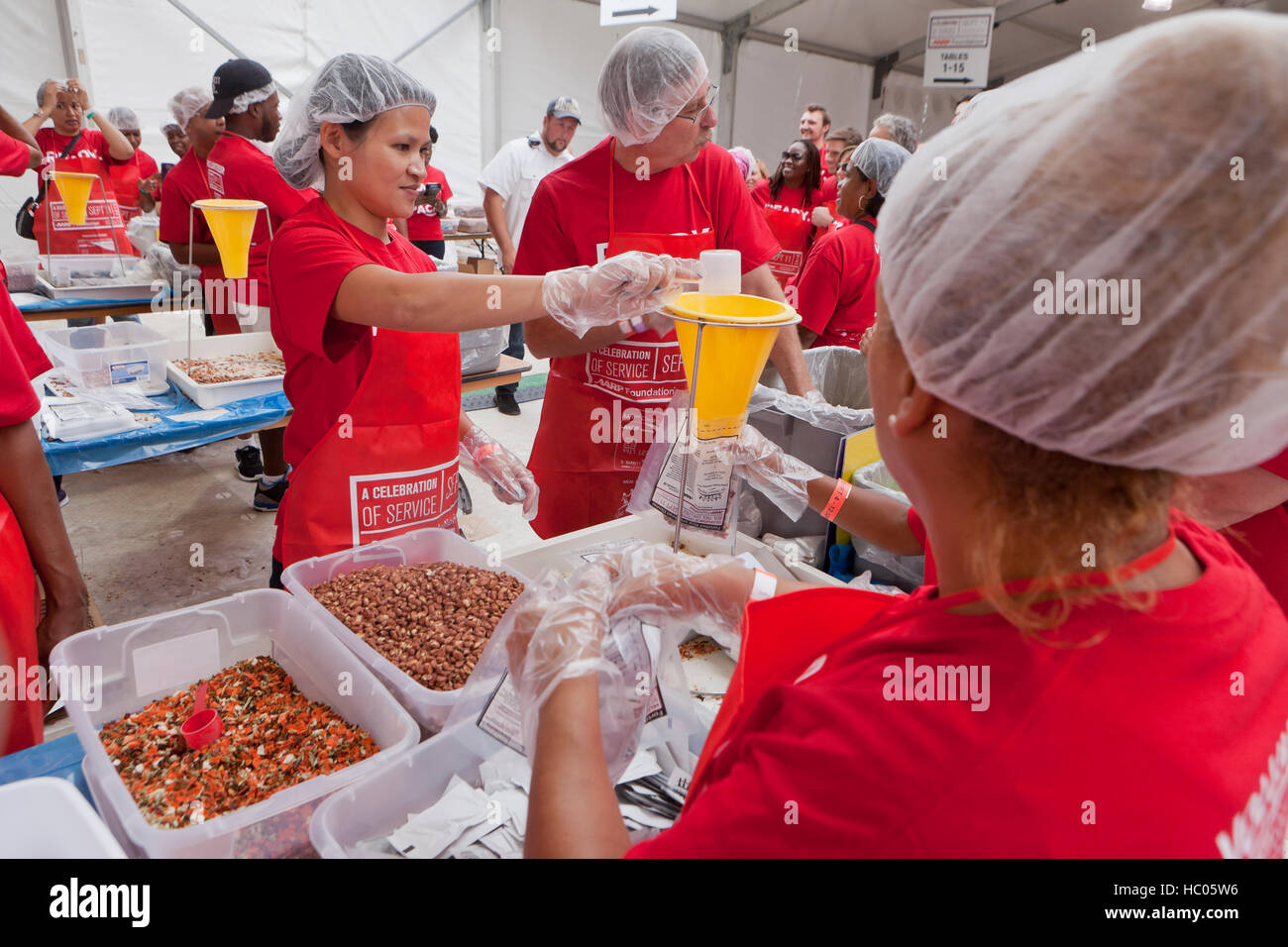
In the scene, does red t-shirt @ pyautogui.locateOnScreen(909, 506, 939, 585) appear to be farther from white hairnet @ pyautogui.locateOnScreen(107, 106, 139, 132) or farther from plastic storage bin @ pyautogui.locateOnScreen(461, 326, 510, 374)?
white hairnet @ pyautogui.locateOnScreen(107, 106, 139, 132)

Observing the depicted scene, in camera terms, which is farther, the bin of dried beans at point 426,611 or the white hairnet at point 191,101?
the white hairnet at point 191,101

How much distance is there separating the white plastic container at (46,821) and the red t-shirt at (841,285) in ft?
9.68

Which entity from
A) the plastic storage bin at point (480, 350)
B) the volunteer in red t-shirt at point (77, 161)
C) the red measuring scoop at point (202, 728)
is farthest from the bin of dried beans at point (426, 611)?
the volunteer in red t-shirt at point (77, 161)

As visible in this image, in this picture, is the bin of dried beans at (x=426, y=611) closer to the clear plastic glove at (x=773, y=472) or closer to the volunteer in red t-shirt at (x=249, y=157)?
the clear plastic glove at (x=773, y=472)

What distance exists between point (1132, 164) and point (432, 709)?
44.1 inches

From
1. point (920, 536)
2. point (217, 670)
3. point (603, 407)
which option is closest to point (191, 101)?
point (603, 407)

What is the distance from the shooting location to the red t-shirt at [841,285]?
3.26m

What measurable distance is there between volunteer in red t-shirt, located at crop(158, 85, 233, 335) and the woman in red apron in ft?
10.3

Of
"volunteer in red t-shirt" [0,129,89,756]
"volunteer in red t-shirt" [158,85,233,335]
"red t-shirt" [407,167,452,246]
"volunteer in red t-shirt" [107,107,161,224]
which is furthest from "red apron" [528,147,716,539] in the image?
"volunteer in red t-shirt" [107,107,161,224]

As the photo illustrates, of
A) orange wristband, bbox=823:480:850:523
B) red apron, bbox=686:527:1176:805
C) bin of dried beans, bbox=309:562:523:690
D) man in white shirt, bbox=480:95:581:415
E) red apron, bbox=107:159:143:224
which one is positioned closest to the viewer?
red apron, bbox=686:527:1176:805

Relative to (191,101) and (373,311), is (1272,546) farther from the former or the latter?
(191,101)

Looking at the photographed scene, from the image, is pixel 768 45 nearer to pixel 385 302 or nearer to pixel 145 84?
pixel 145 84

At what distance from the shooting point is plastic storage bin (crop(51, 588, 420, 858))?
988mm

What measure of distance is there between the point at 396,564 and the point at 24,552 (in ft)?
2.27
